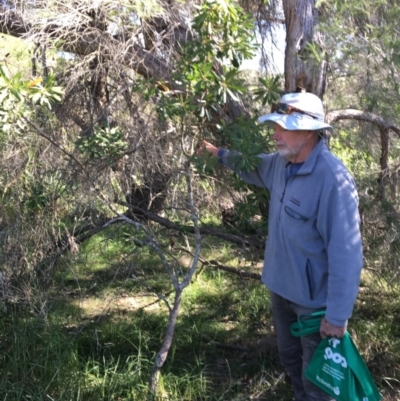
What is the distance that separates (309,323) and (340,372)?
0.28m

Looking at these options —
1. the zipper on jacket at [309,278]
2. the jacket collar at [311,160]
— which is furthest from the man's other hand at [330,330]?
the jacket collar at [311,160]

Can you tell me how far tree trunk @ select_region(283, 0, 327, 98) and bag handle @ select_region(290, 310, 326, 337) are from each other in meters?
1.80

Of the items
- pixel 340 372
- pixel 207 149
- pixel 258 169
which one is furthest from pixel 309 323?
pixel 207 149

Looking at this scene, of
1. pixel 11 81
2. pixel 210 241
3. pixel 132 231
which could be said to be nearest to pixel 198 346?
pixel 132 231

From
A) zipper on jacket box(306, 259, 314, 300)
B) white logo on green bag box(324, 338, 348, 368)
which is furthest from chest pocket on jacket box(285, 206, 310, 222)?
white logo on green bag box(324, 338, 348, 368)

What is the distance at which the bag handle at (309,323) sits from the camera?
2902 mm

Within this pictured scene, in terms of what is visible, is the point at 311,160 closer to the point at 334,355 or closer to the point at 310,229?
the point at 310,229

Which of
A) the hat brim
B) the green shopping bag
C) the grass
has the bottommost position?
the grass

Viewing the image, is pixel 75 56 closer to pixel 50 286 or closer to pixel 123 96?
pixel 123 96

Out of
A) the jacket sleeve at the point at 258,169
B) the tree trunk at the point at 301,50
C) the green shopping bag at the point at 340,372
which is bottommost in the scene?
the green shopping bag at the point at 340,372

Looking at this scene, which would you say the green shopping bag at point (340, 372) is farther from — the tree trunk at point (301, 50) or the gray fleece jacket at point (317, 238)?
the tree trunk at point (301, 50)

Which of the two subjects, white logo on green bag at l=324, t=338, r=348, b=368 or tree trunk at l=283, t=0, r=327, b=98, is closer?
white logo on green bag at l=324, t=338, r=348, b=368

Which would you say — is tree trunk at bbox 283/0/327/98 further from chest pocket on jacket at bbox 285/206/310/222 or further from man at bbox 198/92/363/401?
chest pocket on jacket at bbox 285/206/310/222

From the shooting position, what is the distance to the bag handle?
2902mm
